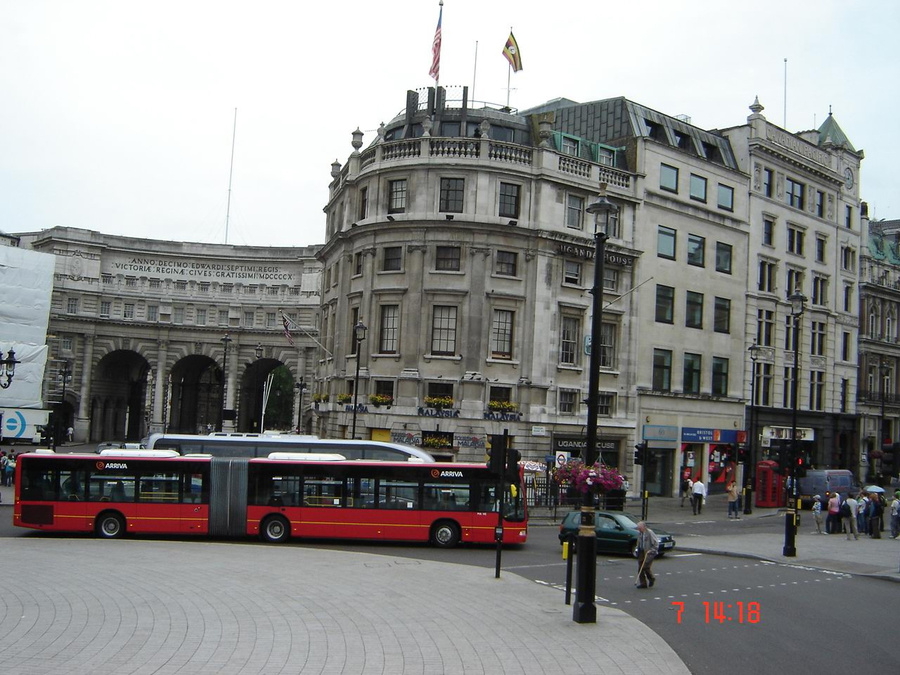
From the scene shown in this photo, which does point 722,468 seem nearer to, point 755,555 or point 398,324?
point 398,324

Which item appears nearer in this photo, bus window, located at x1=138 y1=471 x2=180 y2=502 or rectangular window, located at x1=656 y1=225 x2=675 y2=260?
bus window, located at x1=138 y1=471 x2=180 y2=502

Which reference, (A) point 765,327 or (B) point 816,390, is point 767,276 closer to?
(A) point 765,327

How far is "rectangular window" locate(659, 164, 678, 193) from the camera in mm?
49125

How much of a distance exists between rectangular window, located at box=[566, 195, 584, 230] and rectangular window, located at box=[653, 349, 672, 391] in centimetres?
880

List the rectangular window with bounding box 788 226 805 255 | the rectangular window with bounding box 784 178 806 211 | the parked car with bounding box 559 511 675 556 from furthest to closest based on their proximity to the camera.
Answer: the rectangular window with bounding box 788 226 805 255 < the rectangular window with bounding box 784 178 806 211 < the parked car with bounding box 559 511 675 556

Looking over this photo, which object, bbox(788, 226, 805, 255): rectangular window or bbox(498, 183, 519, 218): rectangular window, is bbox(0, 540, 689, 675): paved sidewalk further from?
Result: bbox(788, 226, 805, 255): rectangular window

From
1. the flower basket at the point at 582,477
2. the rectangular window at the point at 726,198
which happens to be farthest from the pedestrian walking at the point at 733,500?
the rectangular window at the point at 726,198

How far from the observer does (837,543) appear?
3088 cm

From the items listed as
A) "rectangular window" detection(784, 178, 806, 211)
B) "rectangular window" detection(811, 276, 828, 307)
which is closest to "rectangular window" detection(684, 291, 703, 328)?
"rectangular window" detection(784, 178, 806, 211)

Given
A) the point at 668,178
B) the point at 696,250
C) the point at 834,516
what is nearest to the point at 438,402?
the point at 834,516

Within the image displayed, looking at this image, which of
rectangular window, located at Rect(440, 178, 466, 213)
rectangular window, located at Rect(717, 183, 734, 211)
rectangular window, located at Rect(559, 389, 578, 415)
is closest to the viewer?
rectangular window, located at Rect(440, 178, 466, 213)

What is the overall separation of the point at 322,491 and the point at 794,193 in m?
43.7

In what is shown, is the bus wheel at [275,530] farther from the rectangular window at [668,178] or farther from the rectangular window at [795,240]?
the rectangular window at [795,240]

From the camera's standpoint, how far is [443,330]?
139 ft
